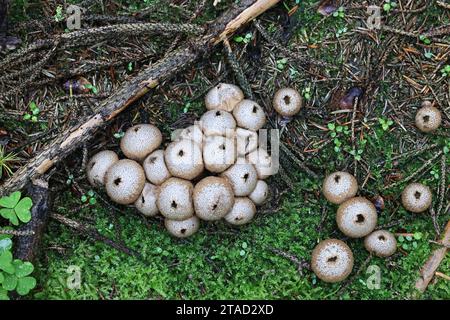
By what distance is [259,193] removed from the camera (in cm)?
446

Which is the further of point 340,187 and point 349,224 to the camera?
point 340,187

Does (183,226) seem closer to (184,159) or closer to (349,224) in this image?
(184,159)

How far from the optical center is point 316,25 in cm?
480

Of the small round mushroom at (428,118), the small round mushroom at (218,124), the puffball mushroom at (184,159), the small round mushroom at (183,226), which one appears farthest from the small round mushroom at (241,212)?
the small round mushroom at (428,118)

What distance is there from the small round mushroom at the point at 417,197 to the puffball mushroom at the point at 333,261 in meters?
0.67

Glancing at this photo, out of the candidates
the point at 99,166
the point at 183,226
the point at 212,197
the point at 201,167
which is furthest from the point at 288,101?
the point at 99,166

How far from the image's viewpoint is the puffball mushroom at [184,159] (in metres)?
4.21

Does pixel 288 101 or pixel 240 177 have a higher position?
pixel 288 101

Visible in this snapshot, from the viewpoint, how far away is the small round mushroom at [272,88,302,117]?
459 centimetres

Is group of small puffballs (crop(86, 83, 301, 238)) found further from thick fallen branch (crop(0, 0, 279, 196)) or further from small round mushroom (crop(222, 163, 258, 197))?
thick fallen branch (crop(0, 0, 279, 196))

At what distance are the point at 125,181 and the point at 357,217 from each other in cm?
188

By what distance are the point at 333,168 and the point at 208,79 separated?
1.37m
